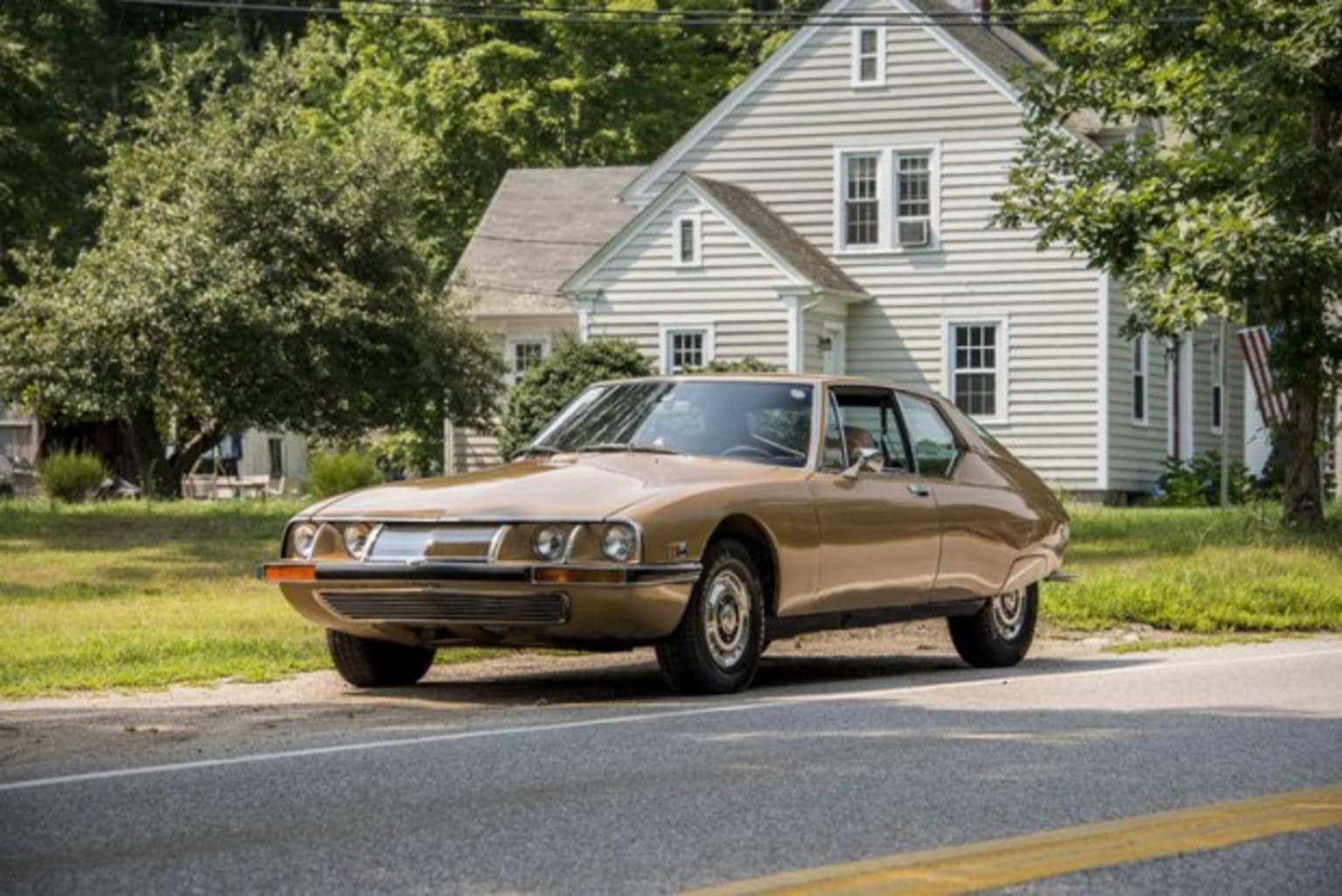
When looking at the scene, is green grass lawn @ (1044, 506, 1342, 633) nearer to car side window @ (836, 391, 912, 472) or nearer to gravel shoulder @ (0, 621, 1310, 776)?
gravel shoulder @ (0, 621, 1310, 776)

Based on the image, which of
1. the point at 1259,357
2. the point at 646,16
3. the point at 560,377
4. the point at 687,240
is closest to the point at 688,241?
the point at 687,240

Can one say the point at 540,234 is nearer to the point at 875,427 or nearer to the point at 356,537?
the point at 875,427

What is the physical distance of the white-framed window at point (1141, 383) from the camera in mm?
39562

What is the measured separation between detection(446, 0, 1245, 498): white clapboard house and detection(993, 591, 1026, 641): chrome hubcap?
23243 millimetres

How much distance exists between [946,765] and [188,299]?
26909 mm

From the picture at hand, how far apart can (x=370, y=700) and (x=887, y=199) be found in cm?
2828

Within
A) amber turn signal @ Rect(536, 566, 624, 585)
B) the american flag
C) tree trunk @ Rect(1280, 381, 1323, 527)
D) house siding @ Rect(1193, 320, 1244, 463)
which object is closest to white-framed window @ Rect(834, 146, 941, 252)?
house siding @ Rect(1193, 320, 1244, 463)

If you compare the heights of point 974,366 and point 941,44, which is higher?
point 941,44

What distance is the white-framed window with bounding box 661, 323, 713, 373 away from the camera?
38438mm

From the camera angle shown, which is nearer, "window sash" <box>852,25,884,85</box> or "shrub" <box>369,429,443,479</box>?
"window sash" <box>852,25,884,85</box>

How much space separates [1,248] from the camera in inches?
1794

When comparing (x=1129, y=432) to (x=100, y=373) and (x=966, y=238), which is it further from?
(x=100, y=373)

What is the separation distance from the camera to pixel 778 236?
38.1m

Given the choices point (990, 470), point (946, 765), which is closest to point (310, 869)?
point (946, 765)
